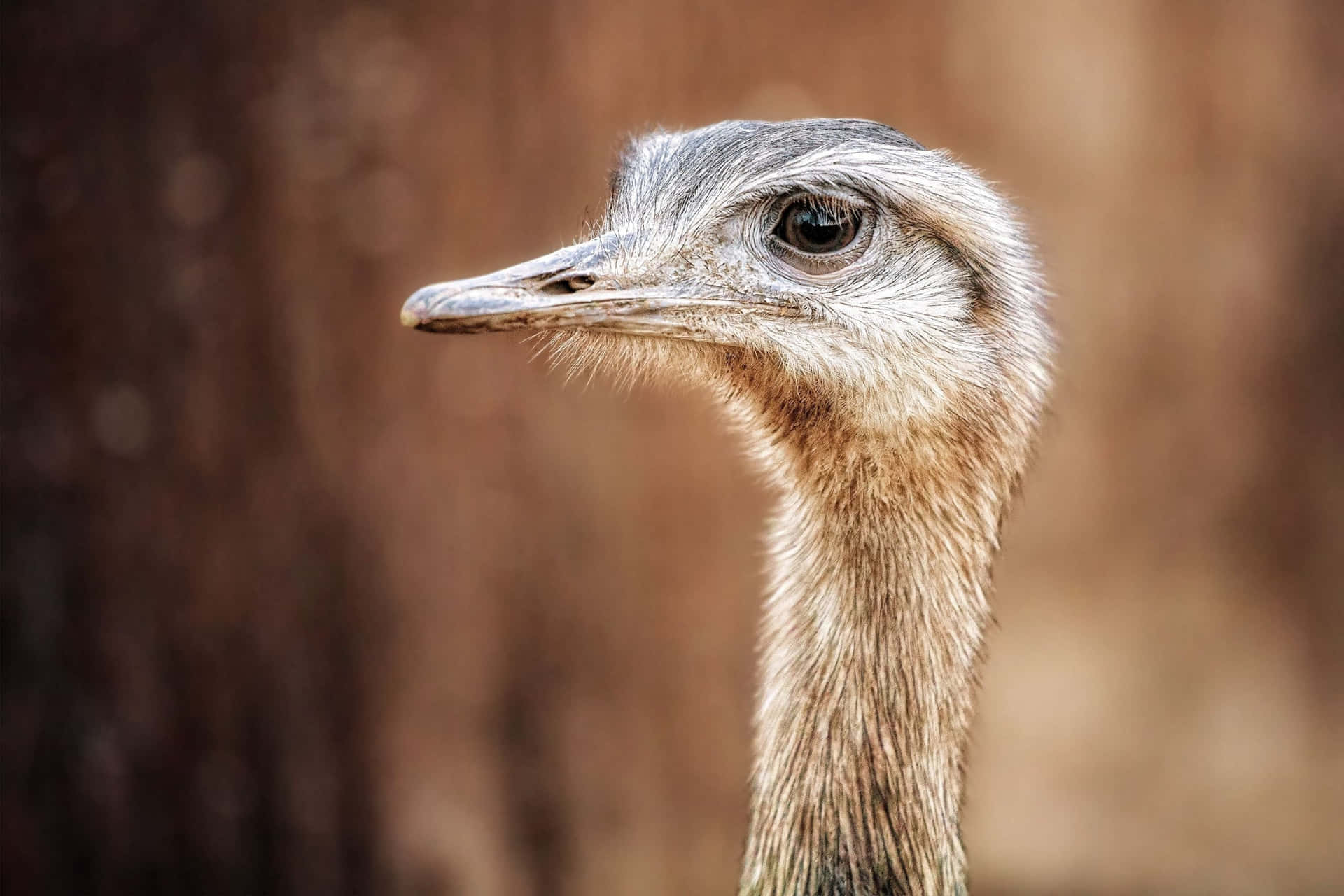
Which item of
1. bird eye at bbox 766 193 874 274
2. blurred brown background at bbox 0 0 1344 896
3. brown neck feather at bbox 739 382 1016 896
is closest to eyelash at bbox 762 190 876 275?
bird eye at bbox 766 193 874 274

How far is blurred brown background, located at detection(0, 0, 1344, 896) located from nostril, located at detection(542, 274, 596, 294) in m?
1.86

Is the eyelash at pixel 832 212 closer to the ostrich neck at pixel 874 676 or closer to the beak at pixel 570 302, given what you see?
the beak at pixel 570 302

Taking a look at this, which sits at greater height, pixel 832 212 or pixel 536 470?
pixel 832 212

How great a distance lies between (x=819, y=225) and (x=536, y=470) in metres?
2.05

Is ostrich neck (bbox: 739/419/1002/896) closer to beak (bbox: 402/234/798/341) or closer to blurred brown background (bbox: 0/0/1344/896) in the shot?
beak (bbox: 402/234/798/341)

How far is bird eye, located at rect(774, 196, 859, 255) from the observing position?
1.70 meters

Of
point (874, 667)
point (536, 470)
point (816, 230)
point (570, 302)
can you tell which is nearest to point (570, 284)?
point (570, 302)

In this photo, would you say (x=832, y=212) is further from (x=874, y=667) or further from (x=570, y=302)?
(x=874, y=667)

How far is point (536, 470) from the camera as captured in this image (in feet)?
11.9

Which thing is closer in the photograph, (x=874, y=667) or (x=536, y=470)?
(x=874, y=667)

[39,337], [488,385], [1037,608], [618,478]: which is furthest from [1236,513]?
[39,337]

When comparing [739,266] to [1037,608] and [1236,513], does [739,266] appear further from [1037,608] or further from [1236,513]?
[1236,513]

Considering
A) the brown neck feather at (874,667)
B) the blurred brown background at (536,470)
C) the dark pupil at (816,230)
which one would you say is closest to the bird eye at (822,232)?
the dark pupil at (816,230)

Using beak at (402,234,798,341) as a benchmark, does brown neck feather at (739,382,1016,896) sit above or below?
below
